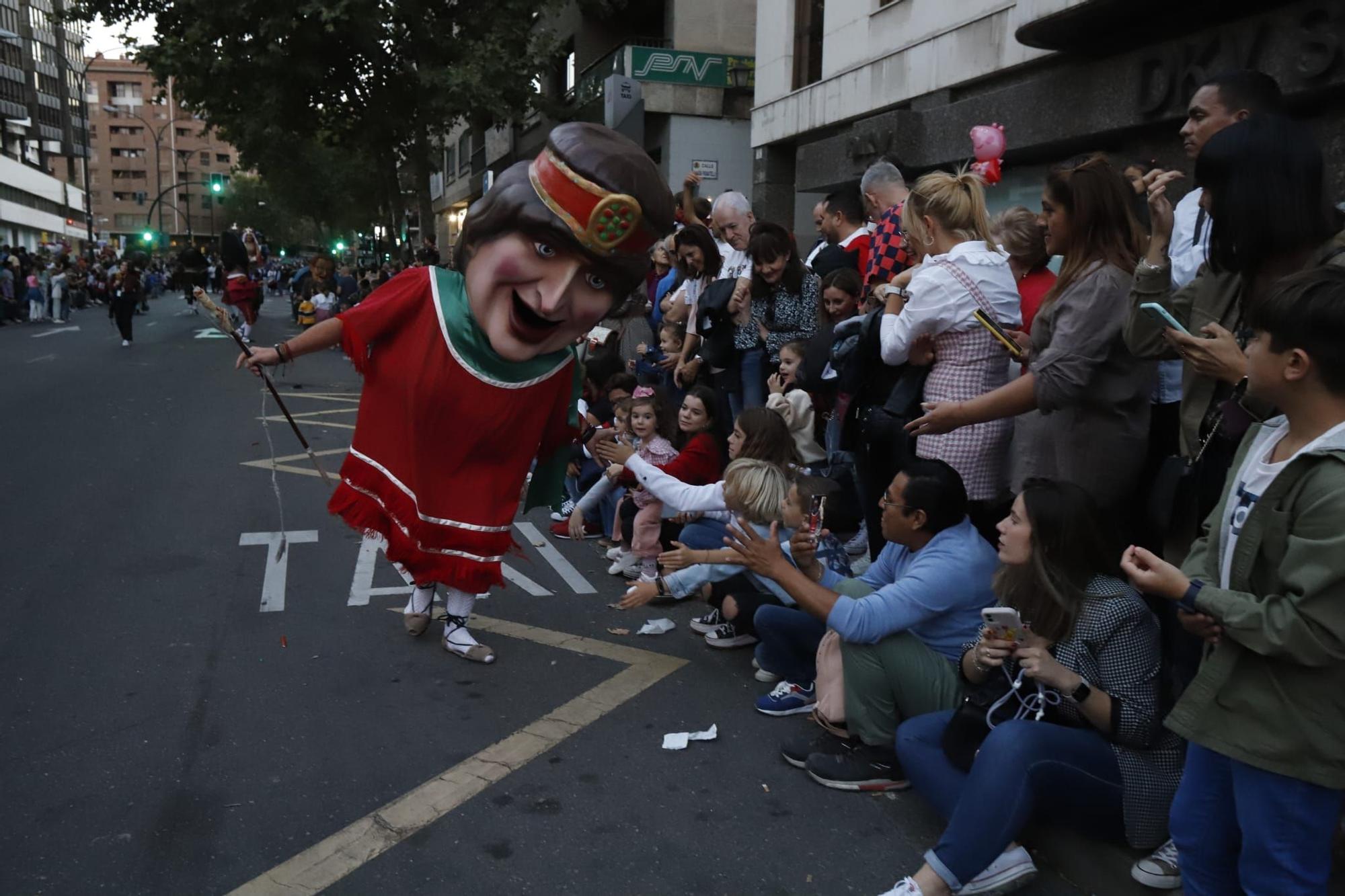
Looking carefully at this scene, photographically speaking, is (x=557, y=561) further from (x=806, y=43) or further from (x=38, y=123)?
(x=38, y=123)

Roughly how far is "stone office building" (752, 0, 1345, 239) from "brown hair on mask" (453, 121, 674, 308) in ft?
7.57

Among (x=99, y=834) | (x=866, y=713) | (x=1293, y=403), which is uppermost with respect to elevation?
(x=1293, y=403)

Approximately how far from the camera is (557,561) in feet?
20.7

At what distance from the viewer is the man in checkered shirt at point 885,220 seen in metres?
5.05

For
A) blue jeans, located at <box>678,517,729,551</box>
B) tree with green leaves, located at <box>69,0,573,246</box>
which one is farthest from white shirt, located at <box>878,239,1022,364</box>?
tree with green leaves, located at <box>69,0,573,246</box>

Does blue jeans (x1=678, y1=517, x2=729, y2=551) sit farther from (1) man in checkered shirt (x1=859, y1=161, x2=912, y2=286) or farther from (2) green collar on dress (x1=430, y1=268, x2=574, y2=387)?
(1) man in checkered shirt (x1=859, y1=161, x2=912, y2=286)

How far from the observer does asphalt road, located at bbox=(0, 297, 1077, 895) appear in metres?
3.02

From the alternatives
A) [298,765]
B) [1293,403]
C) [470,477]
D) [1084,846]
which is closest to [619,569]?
[470,477]

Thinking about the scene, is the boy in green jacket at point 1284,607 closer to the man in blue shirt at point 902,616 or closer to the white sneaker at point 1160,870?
the white sneaker at point 1160,870

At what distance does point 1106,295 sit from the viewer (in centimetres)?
354

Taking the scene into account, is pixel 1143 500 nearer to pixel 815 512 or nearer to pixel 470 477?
pixel 815 512

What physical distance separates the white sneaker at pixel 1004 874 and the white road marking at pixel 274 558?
362 centimetres

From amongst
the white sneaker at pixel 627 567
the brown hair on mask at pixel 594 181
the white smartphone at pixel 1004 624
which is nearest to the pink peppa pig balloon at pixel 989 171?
the brown hair on mask at pixel 594 181

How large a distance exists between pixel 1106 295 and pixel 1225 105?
66 cm
